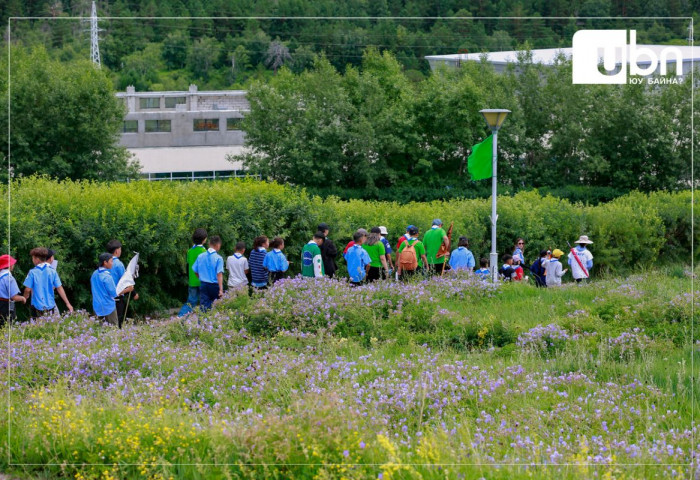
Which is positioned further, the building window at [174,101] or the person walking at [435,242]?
the building window at [174,101]

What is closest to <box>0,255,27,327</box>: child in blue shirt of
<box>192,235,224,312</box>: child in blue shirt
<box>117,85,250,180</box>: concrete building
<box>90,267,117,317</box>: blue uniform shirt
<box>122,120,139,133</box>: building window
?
<box>90,267,117,317</box>: blue uniform shirt

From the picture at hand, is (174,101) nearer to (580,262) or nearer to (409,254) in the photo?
(580,262)

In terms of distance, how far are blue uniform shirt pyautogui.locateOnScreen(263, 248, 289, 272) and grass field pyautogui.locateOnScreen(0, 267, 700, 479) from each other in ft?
4.12

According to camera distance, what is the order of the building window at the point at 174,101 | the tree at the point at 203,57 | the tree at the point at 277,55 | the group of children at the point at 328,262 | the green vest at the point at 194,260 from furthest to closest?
1. the tree at the point at 203,57
2. the tree at the point at 277,55
3. the building window at the point at 174,101
4. the green vest at the point at 194,260
5. the group of children at the point at 328,262

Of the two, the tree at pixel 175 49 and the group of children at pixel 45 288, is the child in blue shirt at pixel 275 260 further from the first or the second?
the tree at pixel 175 49

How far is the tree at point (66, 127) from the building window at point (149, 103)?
32008 mm

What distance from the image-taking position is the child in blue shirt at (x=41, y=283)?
39.3 ft

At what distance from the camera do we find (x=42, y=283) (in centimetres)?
1202

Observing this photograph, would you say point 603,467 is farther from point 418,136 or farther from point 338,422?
point 418,136

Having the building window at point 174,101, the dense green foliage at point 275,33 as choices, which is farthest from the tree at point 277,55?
the building window at point 174,101

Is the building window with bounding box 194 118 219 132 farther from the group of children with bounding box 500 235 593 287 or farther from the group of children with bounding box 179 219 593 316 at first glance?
the group of children with bounding box 179 219 593 316

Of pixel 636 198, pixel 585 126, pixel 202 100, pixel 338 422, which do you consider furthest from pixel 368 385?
pixel 202 100

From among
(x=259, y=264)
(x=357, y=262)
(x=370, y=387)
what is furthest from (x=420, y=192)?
(x=370, y=387)

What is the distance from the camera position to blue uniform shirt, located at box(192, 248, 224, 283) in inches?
532
